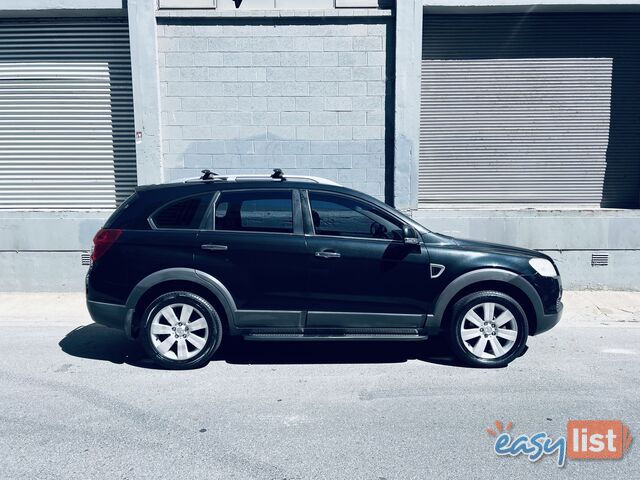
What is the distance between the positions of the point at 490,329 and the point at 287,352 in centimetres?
206

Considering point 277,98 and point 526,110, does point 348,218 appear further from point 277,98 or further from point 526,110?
point 526,110

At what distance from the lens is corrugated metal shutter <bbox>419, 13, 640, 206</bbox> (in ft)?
28.8

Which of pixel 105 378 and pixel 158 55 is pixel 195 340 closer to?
pixel 105 378

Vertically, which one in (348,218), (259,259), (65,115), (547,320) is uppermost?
(65,115)

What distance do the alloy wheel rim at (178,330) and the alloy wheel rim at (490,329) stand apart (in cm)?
248

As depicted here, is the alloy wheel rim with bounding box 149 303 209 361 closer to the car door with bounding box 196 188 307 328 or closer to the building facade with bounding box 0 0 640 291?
the car door with bounding box 196 188 307 328

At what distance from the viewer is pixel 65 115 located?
8820 millimetres

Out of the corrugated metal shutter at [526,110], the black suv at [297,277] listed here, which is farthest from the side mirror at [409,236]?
the corrugated metal shutter at [526,110]

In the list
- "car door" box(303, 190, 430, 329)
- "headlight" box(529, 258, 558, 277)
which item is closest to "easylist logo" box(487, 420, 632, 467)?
"car door" box(303, 190, 430, 329)

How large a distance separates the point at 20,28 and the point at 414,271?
7.44 metres

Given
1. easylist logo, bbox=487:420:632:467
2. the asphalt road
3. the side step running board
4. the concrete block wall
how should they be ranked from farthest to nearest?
1. the concrete block wall
2. the side step running board
3. easylist logo, bbox=487:420:632:467
4. the asphalt road

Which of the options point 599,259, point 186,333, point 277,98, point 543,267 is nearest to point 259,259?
point 186,333

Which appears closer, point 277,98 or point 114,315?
point 114,315

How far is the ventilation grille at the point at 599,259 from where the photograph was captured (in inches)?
333
